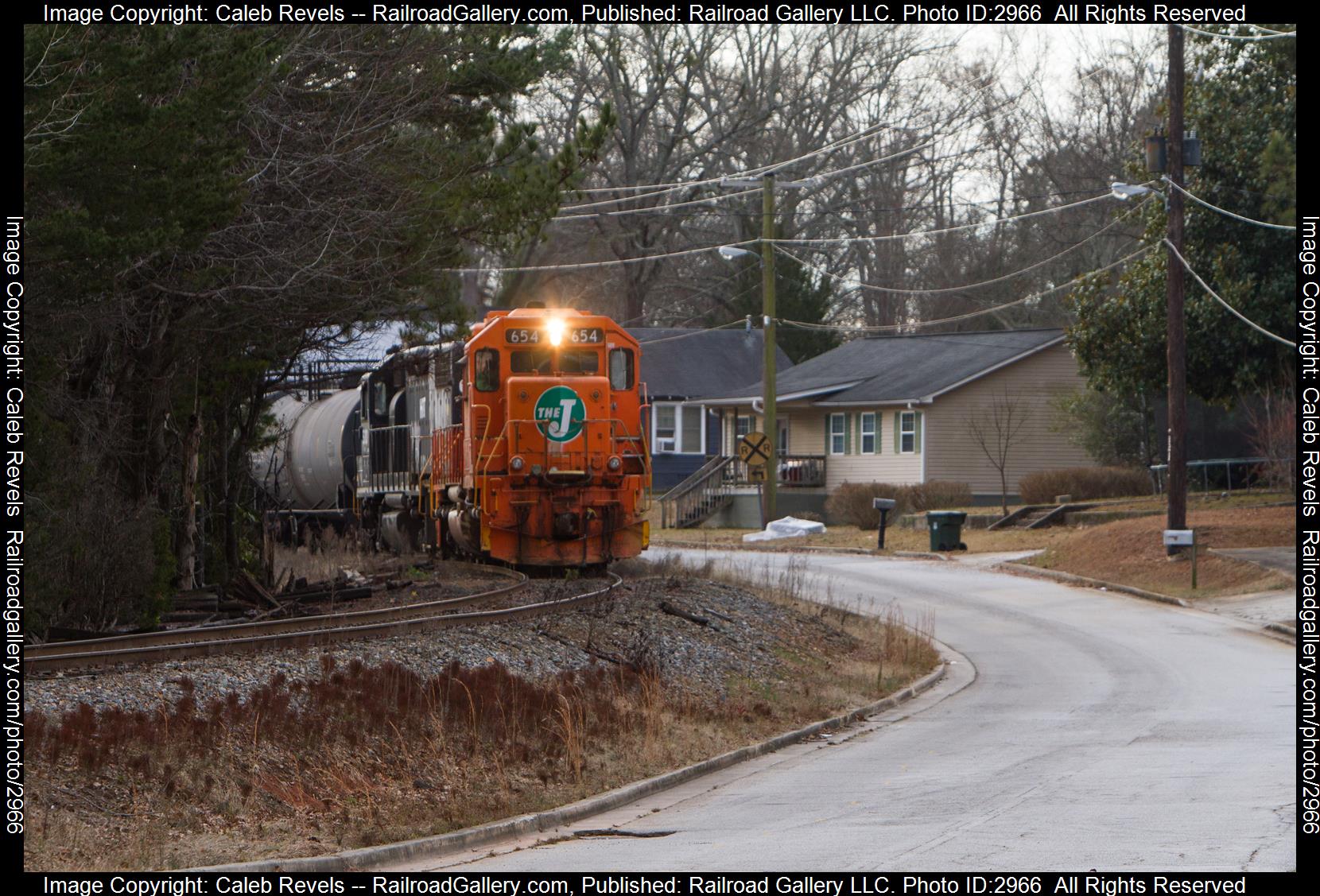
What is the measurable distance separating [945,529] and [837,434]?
49.6ft

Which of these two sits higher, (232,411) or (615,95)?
(615,95)

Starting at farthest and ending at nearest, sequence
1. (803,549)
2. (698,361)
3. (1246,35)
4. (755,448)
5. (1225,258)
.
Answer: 1. (698,361)
2. (755,448)
3. (803,549)
4. (1225,258)
5. (1246,35)

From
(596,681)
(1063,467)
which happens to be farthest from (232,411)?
(1063,467)

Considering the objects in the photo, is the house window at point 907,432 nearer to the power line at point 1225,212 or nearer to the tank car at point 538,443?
the power line at point 1225,212

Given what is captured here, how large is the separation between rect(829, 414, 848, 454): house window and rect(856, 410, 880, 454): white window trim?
2.32 feet

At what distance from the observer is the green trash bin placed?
35.9 m

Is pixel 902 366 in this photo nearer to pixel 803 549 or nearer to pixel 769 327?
pixel 769 327

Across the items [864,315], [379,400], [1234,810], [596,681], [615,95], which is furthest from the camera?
[864,315]

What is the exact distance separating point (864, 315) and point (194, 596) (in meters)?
52.7

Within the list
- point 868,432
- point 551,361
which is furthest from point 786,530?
point 551,361

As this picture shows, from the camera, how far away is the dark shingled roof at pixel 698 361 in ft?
193

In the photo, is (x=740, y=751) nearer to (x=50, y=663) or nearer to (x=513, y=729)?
(x=513, y=729)

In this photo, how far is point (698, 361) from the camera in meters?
61.1
